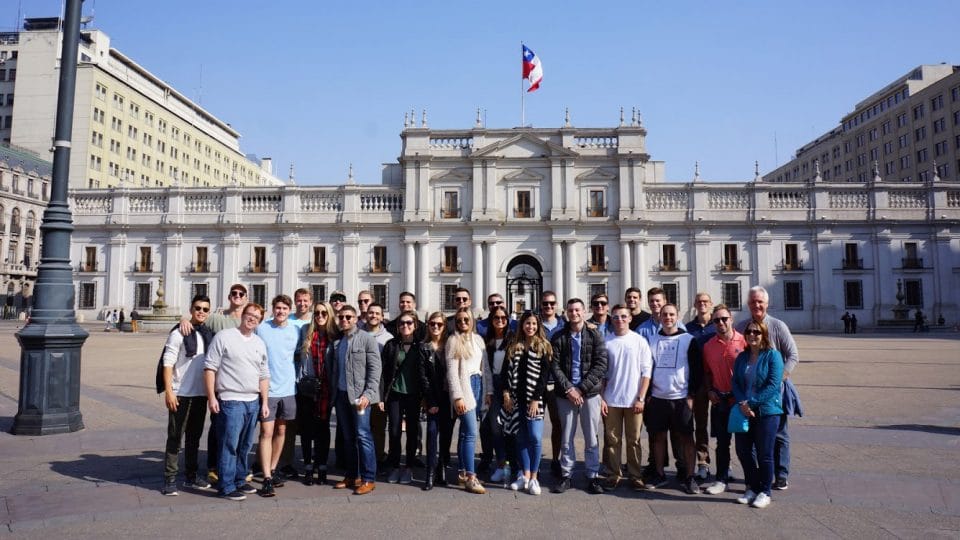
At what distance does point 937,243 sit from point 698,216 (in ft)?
51.3

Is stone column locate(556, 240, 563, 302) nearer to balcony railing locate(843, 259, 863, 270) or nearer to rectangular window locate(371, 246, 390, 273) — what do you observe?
rectangular window locate(371, 246, 390, 273)

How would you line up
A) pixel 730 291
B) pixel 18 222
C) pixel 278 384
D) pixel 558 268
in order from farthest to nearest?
pixel 18 222, pixel 730 291, pixel 558 268, pixel 278 384

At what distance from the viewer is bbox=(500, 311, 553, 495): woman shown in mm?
6297

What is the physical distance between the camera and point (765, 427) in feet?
19.1

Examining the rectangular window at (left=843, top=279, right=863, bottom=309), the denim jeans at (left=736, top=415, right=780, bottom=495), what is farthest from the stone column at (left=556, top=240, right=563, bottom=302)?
the denim jeans at (left=736, top=415, right=780, bottom=495)

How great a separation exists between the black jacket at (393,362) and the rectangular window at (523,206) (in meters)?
33.7

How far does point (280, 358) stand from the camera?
653cm

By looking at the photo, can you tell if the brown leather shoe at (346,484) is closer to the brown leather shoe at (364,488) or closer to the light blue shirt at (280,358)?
the brown leather shoe at (364,488)

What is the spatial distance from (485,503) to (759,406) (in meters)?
2.89

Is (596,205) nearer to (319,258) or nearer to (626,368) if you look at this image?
(319,258)

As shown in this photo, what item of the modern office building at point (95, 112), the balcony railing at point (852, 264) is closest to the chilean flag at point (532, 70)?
the balcony railing at point (852, 264)

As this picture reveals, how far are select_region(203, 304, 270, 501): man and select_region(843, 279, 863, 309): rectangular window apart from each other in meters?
41.6

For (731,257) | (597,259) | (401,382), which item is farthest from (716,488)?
(731,257)

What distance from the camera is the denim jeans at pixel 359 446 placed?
625cm
